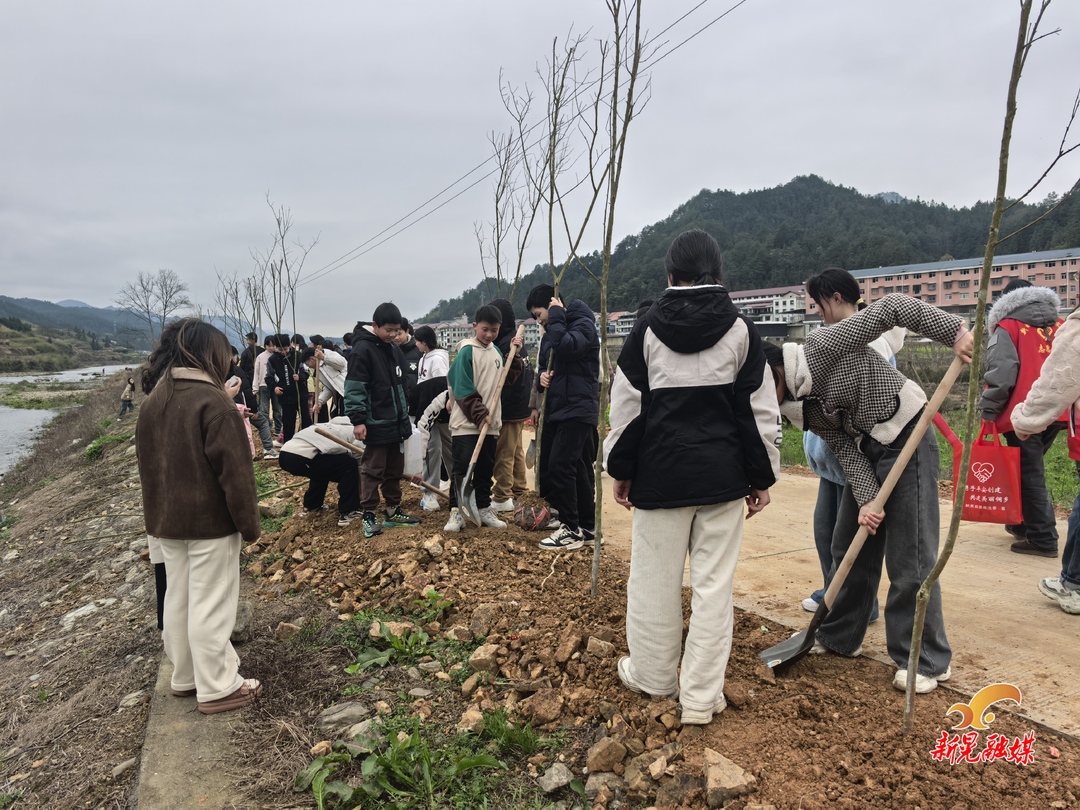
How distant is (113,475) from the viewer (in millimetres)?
12258

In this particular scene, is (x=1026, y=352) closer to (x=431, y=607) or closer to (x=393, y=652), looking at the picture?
(x=431, y=607)

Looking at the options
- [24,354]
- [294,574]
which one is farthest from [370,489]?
[24,354]

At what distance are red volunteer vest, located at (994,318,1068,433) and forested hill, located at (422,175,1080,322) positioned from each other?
3169cm

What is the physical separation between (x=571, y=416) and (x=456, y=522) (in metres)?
1.37

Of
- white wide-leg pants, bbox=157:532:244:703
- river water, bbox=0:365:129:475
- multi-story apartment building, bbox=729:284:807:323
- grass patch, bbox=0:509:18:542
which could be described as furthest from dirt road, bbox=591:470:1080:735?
multi-story apartment building, bbox=729:284:807:323

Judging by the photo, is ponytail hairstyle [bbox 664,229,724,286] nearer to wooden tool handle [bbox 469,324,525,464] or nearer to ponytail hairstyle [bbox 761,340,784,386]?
ponytail hairstyle [bbox 761,340,784,386]

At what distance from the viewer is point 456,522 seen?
5.31 m

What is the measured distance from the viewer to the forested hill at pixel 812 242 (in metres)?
41.4

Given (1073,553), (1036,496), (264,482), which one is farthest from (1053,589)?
(264,482)

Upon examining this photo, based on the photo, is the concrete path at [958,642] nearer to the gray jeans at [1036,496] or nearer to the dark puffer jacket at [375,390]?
the gray jeans at [1036,496]

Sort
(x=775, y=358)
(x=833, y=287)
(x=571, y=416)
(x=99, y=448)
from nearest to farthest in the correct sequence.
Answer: (x=775, y=358)
(x=833, y=287)
(x=571, y=416)
(x=99, y=448)

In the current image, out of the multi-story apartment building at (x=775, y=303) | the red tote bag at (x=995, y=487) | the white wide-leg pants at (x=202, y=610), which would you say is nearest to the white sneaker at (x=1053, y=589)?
the red tote bag at (x=995, y=487)

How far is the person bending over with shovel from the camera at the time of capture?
2.59m

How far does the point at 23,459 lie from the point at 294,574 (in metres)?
21.1
